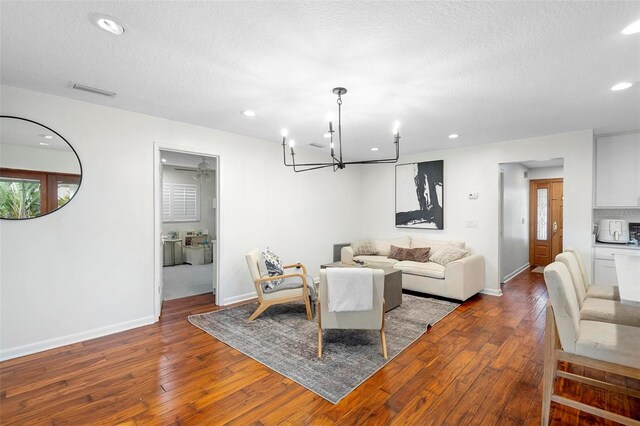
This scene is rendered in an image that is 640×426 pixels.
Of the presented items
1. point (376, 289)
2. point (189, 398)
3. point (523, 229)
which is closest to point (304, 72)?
point (376, 289)

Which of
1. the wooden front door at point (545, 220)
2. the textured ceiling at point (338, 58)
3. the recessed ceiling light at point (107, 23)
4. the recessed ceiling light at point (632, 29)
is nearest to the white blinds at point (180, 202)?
the textured ceiling at point (338, 58)

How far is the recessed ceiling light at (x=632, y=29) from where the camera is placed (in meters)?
1.81

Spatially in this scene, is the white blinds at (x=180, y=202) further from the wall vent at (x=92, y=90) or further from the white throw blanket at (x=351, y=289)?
the white throw blanket at (x=351, y=289)

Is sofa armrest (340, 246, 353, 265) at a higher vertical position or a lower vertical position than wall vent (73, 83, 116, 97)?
A: lower

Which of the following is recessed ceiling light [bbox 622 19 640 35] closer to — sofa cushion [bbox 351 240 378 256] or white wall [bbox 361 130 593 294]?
white wall [bbox 361 130 593 294]

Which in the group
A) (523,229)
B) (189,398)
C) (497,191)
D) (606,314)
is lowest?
(189,398)

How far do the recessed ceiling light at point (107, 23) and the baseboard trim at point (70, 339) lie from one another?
298 cm

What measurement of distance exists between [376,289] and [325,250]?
324cm

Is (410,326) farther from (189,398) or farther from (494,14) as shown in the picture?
(494,14)

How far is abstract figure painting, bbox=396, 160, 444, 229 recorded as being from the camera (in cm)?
555

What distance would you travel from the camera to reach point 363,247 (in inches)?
233

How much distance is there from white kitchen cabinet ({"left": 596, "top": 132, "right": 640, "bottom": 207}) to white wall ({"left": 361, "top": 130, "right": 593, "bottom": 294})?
Result: 1.42ft

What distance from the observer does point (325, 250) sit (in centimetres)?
596

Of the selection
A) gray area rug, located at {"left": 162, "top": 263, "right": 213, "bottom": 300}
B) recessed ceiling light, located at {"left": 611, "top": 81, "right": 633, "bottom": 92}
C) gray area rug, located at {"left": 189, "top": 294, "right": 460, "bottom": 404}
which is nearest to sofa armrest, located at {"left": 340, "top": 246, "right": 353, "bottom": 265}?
gray area rug, located at {"left": 189, "top": 294, "right": 460, "bottom": 404}
